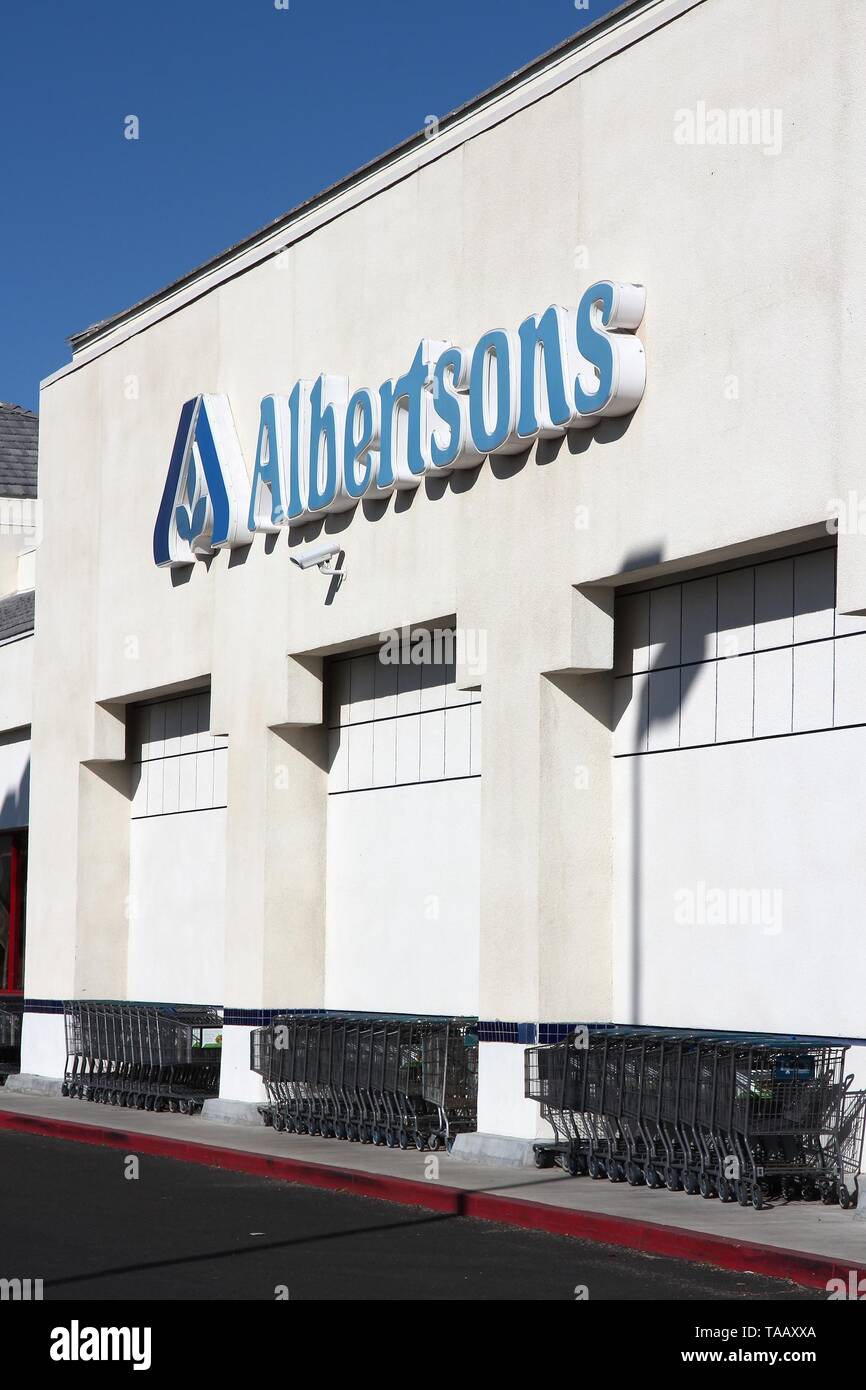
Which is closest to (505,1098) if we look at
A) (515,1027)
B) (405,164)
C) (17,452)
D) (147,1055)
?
(515,1027)

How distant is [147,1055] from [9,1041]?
214 inches

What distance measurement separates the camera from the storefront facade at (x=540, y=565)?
14.9 m

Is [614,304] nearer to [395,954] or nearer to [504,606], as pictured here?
[504,606]

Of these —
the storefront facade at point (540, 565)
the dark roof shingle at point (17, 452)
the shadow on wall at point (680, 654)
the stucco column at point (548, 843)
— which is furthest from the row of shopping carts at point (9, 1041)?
the shadow on wall at point (680, 654)

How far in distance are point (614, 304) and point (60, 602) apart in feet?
42.7

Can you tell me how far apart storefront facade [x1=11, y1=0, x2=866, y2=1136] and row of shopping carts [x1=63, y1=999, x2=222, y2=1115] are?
826mm

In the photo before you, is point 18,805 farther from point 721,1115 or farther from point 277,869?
point 721,1115

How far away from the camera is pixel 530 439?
1730 cm

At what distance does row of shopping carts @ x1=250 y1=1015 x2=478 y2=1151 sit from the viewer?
1825 centimetres

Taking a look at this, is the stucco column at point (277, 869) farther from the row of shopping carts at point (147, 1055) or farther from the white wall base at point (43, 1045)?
the white wall base at point (43, 1045)

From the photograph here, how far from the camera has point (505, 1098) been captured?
1733 centimetres

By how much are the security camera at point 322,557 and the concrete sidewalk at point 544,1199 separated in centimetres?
592
